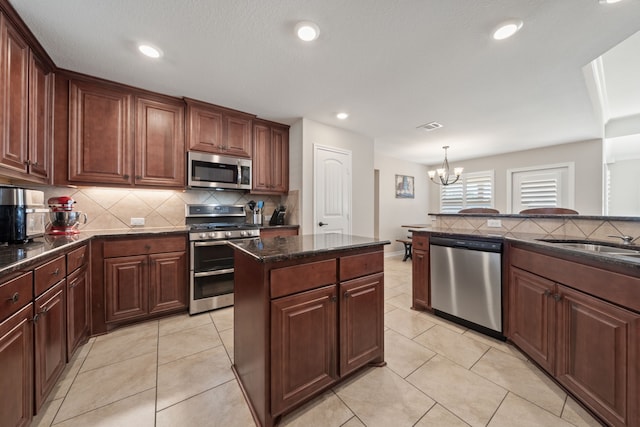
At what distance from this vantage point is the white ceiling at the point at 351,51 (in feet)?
5.00

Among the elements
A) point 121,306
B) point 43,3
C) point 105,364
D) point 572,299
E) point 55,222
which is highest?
point 43,3

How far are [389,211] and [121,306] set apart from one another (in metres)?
5.21

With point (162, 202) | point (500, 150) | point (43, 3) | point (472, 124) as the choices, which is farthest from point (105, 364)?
point (500, 150)

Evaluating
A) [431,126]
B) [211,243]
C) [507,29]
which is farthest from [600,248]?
[211,243]

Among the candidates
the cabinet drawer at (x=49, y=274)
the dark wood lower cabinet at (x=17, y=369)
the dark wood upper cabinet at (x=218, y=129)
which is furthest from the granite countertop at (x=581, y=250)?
the cabinet drawer at (x=49, y=274)

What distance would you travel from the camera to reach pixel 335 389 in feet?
4.90

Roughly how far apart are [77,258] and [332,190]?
283 centimetres

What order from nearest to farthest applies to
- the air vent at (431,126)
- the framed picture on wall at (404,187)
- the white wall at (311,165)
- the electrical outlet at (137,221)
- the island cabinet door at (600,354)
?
the island cabinet door at (600,354), the electrical outlet at (137,221), the white wall at (311,165), the air vent at (431,126), the framed picture on wall at (404,187)

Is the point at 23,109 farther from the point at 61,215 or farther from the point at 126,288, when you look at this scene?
the point at 126,288

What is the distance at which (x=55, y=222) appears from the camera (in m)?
2.06

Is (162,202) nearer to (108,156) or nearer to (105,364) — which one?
(108,156)

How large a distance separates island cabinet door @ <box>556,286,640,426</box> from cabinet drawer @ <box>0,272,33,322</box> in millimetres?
2839

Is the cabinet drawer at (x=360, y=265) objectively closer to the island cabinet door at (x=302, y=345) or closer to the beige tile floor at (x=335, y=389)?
the island cabinet door at (x=302, y=345)

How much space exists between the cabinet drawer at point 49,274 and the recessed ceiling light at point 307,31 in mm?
2173
